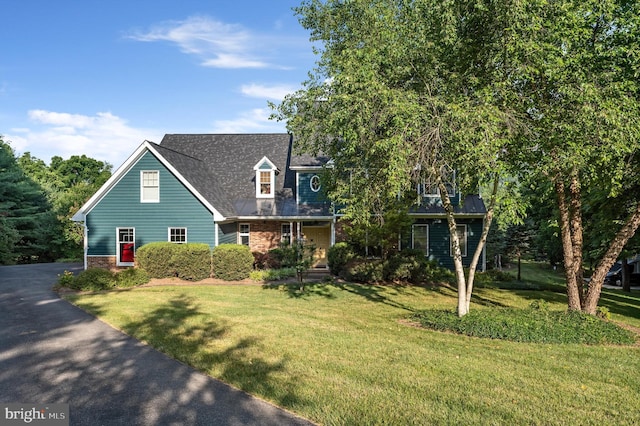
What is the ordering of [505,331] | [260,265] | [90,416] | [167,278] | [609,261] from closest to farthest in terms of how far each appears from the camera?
[90,416] → [505,331] → [609,261] → [167,278] → [260,265]

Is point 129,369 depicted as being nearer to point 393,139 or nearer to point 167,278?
point 393,139

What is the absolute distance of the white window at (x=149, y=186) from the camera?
20.7 meters

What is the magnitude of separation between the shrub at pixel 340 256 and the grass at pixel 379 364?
6.48 meters

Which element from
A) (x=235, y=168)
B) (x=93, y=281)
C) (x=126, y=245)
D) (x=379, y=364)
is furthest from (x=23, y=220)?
(x=379, y=364)

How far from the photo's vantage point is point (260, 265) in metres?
22.5

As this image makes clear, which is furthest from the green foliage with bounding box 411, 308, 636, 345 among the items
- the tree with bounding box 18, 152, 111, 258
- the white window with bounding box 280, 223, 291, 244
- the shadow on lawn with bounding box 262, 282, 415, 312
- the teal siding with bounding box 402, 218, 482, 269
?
the tree with bounding box 18, 152, 111, 258

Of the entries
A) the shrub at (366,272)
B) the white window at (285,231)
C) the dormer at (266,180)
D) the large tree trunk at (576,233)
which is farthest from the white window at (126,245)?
the large tree trunk at (576,233)

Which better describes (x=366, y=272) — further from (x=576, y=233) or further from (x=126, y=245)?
(x=126, y=245)

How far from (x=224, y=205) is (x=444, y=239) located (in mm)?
12346

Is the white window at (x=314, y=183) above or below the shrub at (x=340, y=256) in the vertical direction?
above

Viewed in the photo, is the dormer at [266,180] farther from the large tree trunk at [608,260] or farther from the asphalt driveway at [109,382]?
the large tree trunk at [608,260]

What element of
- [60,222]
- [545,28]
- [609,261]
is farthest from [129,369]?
[60,222]

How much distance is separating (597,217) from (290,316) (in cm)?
1290

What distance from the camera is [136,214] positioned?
2077 centimetres
